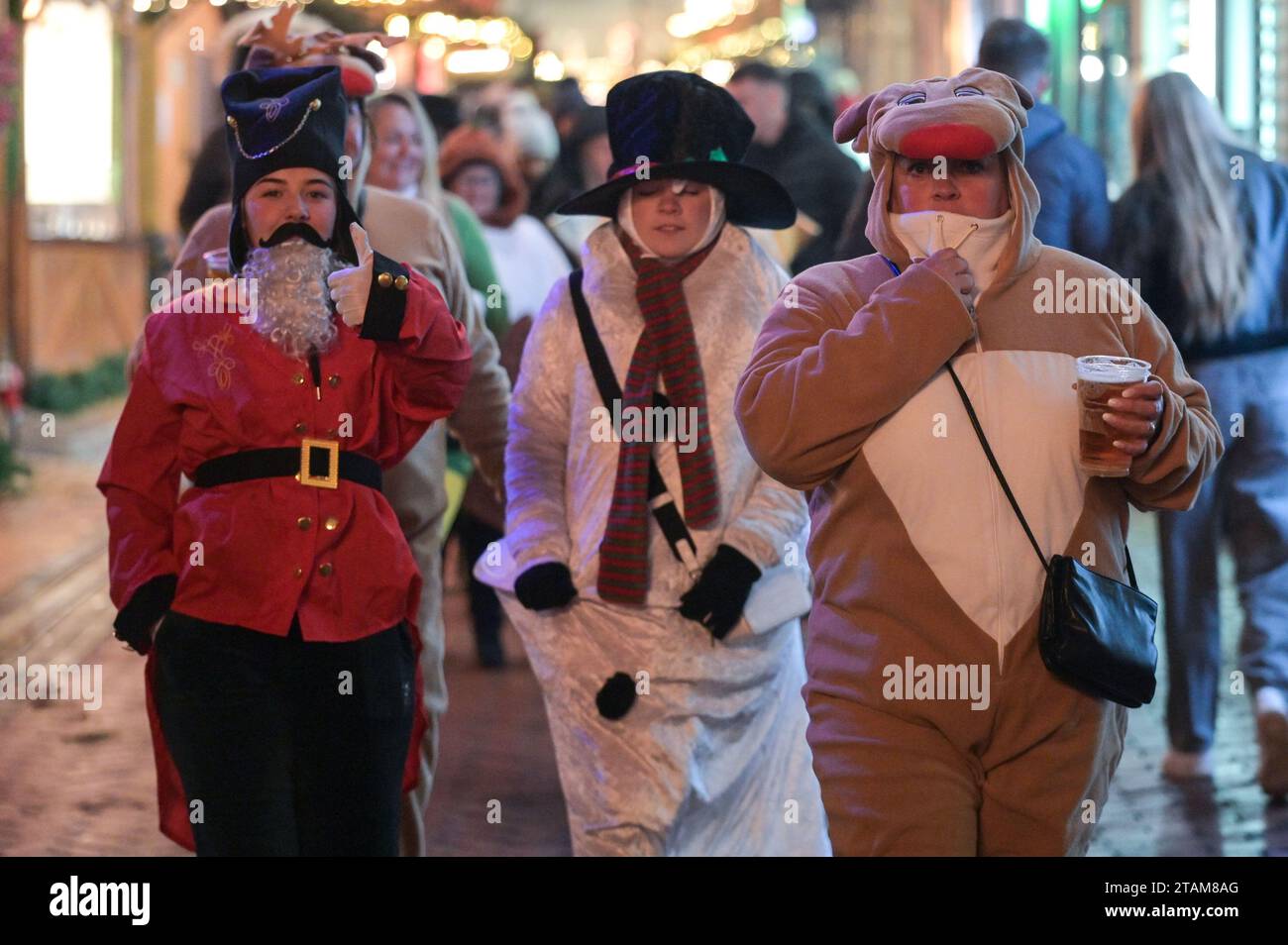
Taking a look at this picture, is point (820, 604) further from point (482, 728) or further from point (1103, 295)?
point (482, 728)

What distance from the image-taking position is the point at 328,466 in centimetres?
417

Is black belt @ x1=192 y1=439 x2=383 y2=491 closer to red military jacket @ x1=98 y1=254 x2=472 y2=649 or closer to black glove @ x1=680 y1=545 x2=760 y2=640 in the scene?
red military jacket @ x1=98 y1=254 x2=472 y2=649

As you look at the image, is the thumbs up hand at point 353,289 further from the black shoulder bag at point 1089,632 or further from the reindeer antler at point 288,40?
the reindeer antler at point 288,40

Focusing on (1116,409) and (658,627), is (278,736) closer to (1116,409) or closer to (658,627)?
(658,627)

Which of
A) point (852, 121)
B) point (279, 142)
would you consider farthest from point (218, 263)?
point (852, 121)

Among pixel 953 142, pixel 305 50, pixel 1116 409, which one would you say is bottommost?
pixel 1116 409

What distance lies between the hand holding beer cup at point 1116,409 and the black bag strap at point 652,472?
1.42m

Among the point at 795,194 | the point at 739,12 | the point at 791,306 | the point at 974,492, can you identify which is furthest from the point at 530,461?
the point at 739,12

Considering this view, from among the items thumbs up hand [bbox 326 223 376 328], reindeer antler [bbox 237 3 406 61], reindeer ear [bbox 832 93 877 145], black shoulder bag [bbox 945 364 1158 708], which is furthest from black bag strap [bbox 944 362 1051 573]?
reindeer antler [bbox 237 3 406 61]

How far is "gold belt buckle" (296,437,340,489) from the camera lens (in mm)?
4141

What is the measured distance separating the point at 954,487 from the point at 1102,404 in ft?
1.02
